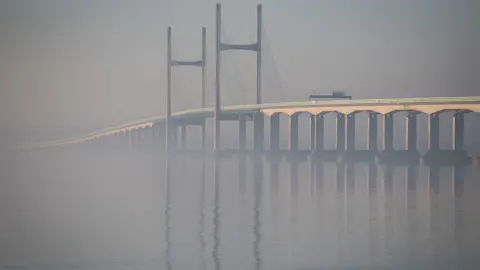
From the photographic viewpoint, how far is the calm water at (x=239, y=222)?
1458 centimetres

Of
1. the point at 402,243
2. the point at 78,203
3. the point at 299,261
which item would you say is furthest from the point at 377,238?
the point at 78,203

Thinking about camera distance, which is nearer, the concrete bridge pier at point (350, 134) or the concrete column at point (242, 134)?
the concrete bridge pier at point (350, 134)

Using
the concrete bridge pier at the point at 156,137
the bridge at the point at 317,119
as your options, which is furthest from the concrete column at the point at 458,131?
the concrete bridge pier at the point at 156,137

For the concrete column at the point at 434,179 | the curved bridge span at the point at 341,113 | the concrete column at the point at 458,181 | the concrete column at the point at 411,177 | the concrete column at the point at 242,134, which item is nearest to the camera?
the concrete column at the point at 458,181

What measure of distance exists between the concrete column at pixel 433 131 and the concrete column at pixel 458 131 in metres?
0.67

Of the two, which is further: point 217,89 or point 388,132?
point 217,89

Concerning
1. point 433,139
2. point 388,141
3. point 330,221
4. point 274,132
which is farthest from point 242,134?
point 330,221

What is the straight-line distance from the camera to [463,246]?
15852 mm

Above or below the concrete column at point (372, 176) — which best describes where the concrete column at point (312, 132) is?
above

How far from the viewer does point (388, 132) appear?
45.5 m

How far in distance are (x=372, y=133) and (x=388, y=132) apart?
67.8 inches

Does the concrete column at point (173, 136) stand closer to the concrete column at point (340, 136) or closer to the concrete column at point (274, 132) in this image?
the concrete column at point (274, 132)

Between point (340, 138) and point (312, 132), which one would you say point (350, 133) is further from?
point (312, 132)

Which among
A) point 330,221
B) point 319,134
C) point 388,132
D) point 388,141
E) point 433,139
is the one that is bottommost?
point 330,221
